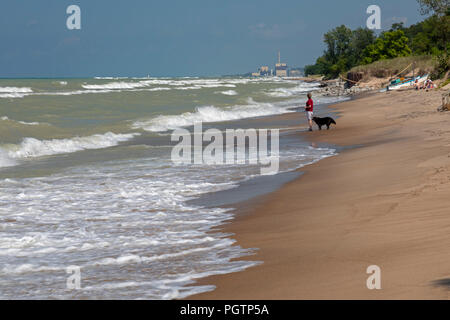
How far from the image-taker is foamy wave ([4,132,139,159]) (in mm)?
17562

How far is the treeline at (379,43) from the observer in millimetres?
62716

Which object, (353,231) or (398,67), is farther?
(398,67)

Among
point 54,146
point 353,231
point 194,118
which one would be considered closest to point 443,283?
point 353,231

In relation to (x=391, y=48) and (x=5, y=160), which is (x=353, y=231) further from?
(x=391, y=48)

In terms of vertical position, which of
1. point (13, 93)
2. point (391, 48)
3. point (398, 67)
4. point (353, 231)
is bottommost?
point (353, 231)

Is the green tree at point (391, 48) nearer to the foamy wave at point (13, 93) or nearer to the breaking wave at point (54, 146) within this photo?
the foamy wave at point (13, 93)

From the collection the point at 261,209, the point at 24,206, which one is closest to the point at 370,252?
the point at 261,209

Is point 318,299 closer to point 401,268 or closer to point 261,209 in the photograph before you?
point 401,268

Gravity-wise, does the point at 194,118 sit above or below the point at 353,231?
above

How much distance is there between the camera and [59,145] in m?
19.2

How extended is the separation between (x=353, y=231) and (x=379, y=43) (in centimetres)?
9144

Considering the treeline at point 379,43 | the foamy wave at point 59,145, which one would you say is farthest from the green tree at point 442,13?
the foamy wave at point 59,145

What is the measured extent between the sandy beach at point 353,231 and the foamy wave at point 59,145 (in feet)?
31.8

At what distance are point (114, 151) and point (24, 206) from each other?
A: 27.4ft
